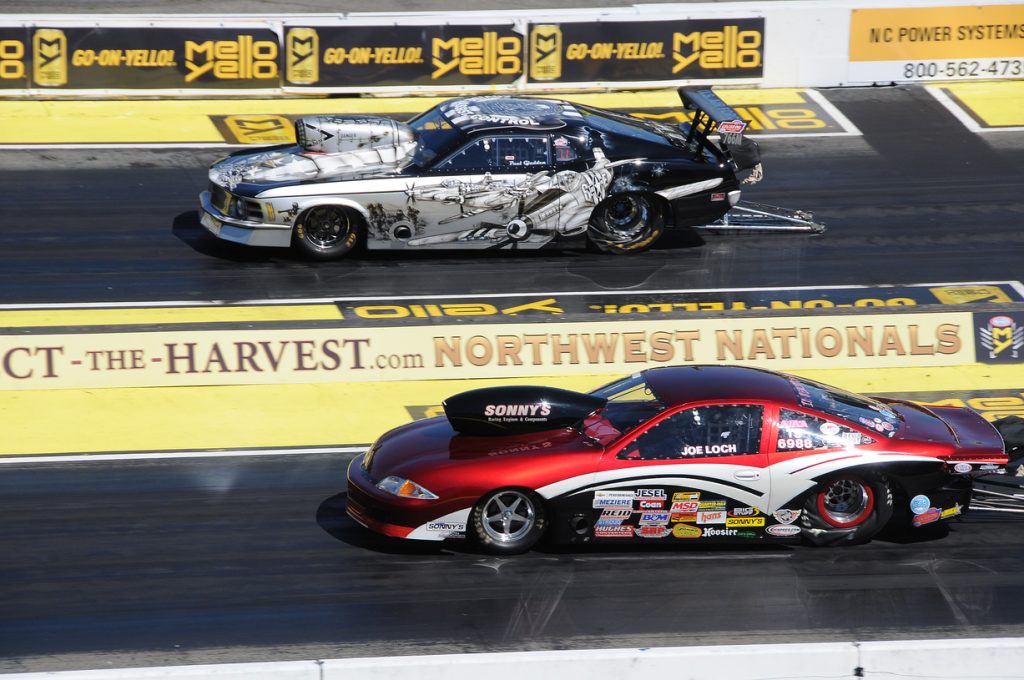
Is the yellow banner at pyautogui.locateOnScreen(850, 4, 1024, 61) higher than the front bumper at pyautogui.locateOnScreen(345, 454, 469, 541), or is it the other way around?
the yellow banner at pyautogui.locateOnScreen(850, 4, 1024, 61)

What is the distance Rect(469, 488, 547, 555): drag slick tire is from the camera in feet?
28.5

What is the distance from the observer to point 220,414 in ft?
37.0

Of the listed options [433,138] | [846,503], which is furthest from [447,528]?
[433,138]

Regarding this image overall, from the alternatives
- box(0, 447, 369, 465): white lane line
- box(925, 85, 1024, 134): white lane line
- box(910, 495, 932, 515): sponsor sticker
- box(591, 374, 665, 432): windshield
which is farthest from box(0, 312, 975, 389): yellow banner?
box(925, 85, 1024, 134): white lane line

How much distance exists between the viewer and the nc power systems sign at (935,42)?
19.1 metres

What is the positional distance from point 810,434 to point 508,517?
2.10 metres

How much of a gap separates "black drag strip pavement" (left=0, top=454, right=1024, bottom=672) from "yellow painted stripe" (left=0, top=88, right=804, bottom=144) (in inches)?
323

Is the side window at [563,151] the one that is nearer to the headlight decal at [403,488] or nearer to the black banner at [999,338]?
the black banner at [999,338]

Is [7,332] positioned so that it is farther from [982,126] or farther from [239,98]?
[982,126]

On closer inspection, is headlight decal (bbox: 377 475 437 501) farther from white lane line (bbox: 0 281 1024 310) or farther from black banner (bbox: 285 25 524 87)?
black banner (bbox: 285 25 524 87)

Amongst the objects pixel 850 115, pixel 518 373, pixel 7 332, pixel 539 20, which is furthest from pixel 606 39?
pixel 7 332

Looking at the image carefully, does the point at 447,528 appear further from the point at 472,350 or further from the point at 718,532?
the point at 472,350

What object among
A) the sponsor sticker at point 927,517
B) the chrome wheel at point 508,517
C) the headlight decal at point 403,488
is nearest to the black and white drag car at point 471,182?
the headlight decal at point 403,488

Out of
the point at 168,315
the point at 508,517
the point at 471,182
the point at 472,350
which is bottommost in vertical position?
the point at 508,517
